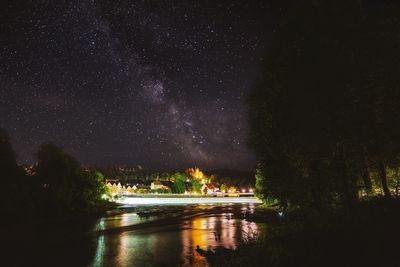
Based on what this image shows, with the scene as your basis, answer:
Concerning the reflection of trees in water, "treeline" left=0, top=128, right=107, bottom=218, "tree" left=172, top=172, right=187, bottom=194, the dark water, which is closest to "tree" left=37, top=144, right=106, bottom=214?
"treeline" left=0, top=128, right=107, bottom=218

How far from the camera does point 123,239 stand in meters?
32.7

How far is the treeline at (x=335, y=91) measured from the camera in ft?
56.9

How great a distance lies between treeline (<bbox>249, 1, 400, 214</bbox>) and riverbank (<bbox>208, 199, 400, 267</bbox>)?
3415mm

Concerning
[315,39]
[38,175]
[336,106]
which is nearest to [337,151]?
[336,106]

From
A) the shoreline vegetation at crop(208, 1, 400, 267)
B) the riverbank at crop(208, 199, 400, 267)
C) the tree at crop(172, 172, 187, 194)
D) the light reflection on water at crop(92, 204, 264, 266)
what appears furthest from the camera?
the tree at crop(172, 172, 187, 194)

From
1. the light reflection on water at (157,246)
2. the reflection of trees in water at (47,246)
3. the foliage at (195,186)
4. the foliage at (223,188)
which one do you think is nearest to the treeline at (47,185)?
Result: the reflection of trees in water at (47,246)

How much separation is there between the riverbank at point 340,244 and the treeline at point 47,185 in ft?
126

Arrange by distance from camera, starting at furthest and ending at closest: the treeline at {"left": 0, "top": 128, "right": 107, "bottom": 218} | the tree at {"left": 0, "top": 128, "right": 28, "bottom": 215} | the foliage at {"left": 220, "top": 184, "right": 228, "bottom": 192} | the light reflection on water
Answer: the foliage at {"left": 220, "top": 184, "right": 228, "bottom": 192}
the treeline at {"left": 0, "top": 128, "right": 107, "bottom": 218}
the tree at {"left": 0, "top": 128, "right": 28, "bottom": 215}
the light reflection on water

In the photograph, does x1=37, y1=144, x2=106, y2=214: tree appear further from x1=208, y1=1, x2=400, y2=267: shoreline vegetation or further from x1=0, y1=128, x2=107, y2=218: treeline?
x1=208, y1=1, x2=400, y2=267: shoreline vegetation

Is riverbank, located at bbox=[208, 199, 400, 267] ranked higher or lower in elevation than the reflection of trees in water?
higher

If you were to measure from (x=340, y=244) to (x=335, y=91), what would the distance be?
8.53m

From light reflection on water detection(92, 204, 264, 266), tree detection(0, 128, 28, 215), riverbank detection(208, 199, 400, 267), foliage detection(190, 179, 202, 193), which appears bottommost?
light reflection on water detection(92, 204, 264, 266)

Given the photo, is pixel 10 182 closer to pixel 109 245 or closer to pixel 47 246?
pixel 47 246

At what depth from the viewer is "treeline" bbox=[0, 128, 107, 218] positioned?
4509 cm
